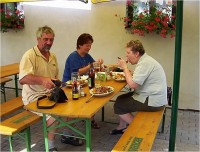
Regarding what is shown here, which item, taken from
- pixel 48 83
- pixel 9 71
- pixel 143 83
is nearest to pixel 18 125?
pixel 48 83

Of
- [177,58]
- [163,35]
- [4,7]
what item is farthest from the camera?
[4,7]

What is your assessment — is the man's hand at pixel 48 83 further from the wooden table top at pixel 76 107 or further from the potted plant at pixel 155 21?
the potted plant at pixel 155 21

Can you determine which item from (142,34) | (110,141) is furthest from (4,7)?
(110,141)

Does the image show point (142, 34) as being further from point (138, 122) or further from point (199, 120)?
point (138, 122)

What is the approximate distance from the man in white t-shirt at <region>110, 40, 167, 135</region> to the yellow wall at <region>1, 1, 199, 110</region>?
1.61 m

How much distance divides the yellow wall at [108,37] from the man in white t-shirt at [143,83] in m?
1.61

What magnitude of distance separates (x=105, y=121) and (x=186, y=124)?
4.13ft

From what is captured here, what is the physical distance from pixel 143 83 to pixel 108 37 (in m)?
2.06

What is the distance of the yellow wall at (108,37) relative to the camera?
4492 mm

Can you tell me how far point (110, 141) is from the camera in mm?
3537

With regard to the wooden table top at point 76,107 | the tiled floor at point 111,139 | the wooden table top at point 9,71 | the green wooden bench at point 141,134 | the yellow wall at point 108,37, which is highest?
the yellow wall at point 108,37

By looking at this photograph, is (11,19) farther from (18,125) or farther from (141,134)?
(141,134)

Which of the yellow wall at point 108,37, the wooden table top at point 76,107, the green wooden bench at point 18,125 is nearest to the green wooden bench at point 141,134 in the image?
the wooden table top at point 76,107

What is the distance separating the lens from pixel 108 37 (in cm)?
496
